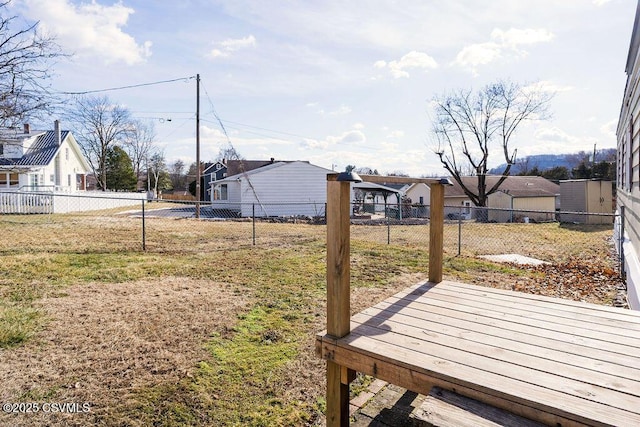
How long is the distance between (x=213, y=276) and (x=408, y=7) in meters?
5.97

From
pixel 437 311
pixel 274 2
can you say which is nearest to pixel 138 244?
pixel 274 2

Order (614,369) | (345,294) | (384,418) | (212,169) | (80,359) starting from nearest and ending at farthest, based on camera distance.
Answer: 1. (614,369)
2. (345,294)
3. (384,418)
4. (80,359)
5. (212,169)

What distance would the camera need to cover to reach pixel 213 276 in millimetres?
5992

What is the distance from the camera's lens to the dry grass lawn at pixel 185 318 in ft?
8.18

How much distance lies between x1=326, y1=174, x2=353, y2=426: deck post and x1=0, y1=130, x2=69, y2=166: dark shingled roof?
25374 mm

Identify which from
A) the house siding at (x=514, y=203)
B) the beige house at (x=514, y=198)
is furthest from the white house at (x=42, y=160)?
the house siding at (x=514, y=203)

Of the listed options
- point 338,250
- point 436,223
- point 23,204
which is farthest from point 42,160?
point 338,250

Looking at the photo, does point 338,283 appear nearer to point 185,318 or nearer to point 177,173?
point 185,318

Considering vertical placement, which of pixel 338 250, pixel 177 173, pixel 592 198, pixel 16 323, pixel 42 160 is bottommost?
pixel 16 323

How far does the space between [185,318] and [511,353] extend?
3358 millimetres

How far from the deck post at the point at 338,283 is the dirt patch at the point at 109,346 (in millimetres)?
1394

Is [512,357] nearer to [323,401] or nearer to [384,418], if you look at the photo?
[384,418]

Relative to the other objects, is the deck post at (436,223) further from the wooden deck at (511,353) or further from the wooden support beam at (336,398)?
the wooden support beam at (336,398)

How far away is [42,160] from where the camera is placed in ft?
70.5
